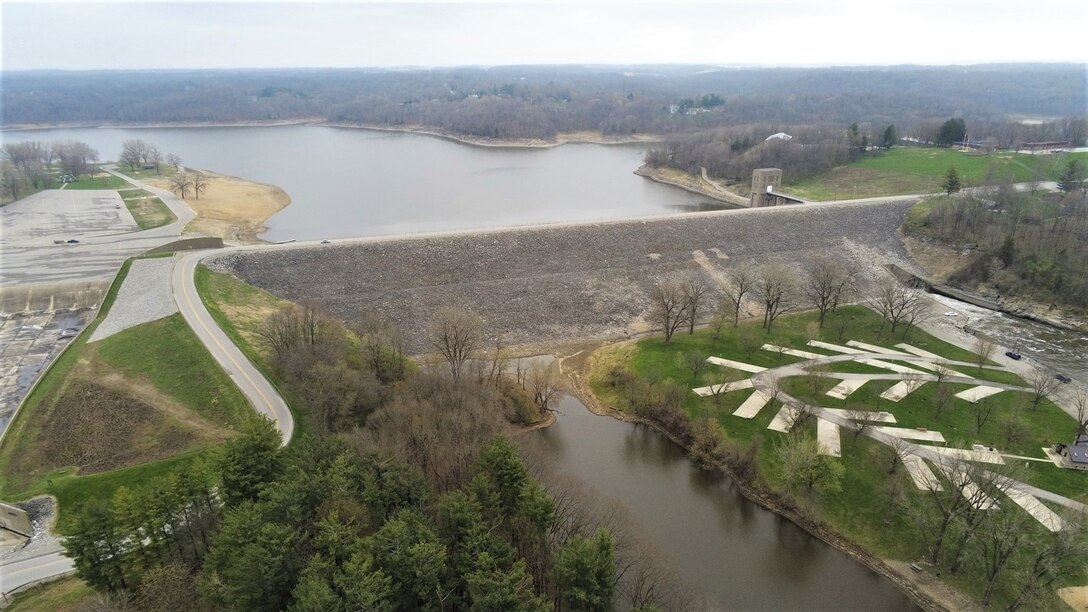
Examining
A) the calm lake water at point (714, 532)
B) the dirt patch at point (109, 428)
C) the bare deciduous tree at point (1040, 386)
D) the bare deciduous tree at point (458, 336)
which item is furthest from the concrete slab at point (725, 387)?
the dirt patch at point (109, 428)

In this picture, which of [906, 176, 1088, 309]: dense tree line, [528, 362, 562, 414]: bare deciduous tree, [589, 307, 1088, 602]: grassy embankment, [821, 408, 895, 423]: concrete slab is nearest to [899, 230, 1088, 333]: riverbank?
[906, 176, 1088, 309]: dense tree line

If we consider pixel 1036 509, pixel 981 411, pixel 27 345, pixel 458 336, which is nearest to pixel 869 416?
pixel 981 411

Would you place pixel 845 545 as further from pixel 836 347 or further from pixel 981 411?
pixel 836 347

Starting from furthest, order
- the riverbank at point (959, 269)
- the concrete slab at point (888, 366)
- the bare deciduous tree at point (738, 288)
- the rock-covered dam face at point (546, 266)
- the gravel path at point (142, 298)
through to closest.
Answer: the rock-covered dam face at point (546, 266) → the bare deciduous tree at point (738, 288) → the riverbank at point (959, 269) → the gravel path at point (142, 298) → the concrete slab at point (888, 366)

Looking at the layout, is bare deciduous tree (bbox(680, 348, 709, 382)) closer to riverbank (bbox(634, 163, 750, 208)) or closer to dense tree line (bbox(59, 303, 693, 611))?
dense tree line (bbox(59, 303, 693, 611))

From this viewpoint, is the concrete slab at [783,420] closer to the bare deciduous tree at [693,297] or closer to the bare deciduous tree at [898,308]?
the bare deciduous tree at [693,297]

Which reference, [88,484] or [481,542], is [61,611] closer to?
[88,484]

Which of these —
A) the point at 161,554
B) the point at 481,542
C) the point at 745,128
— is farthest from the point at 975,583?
the point at 745,128
